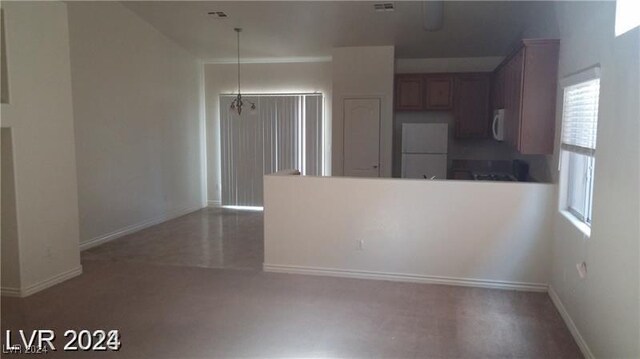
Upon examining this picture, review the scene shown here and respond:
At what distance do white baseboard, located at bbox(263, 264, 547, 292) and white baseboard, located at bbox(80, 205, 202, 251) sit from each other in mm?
2462

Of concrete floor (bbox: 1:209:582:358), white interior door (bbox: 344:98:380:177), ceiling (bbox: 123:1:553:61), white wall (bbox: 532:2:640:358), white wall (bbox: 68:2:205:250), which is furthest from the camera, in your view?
white interior door (bbox: 344:98:380:177)

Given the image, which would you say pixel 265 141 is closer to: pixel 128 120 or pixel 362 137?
pixel 362 137

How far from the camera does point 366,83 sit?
22.6ft

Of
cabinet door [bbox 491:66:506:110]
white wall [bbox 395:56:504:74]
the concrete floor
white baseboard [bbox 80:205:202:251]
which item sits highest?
white wall [bbox 395:56:504:74]

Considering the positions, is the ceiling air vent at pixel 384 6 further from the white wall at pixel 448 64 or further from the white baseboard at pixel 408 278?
the white baseboard at pixel 408 278

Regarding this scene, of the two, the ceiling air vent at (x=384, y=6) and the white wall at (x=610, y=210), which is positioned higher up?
the ceiling air vent at (x=384, y=6)

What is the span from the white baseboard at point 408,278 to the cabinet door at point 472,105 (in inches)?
129

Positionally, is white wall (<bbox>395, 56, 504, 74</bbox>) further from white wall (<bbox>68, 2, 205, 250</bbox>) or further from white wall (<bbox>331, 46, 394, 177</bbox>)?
white wall (<bbox>68, 2, 205, 250</bbox>)

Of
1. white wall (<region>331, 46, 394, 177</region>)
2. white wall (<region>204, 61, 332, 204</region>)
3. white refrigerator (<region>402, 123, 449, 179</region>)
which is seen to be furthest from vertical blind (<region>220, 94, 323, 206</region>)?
white refrigerator (<region>402, 123, 449, 179</region>)

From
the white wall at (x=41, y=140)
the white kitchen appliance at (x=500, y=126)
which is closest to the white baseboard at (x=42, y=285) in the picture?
the white wall at (x=41, y=140)

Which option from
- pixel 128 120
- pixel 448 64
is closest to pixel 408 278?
pixel 448 64

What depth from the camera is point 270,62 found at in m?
8.01

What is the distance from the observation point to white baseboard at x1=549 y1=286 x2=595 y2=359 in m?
2.91

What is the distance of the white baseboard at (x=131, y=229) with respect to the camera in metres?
5.71
